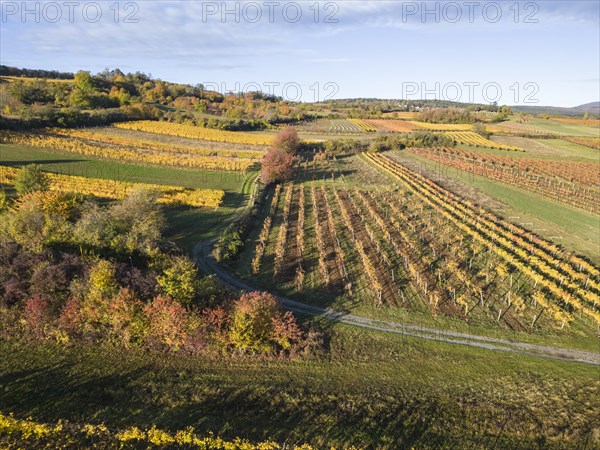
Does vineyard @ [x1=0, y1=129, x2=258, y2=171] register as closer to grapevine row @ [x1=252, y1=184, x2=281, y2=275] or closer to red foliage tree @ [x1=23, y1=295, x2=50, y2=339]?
grapevine row @ [x1=252, y1=184, x2=281, y2=275]

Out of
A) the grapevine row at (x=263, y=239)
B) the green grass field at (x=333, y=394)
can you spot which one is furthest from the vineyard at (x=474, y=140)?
the green grass field at (x=333, y=394)

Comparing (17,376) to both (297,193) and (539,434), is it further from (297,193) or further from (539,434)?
(297,193)

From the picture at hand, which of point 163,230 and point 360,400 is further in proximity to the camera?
point 163,230

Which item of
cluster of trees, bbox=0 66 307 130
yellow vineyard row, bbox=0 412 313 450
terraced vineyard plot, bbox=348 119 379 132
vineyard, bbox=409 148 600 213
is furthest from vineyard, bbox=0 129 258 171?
terraced vineyard plot, bbox=348 119 379 132

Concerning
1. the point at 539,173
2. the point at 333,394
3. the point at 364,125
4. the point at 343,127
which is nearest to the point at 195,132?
the point at 343,127

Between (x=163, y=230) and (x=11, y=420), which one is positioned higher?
(x=163, y=230)

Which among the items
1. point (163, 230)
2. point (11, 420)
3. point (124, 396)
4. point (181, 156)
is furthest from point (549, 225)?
point (181, 156)
